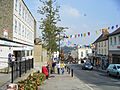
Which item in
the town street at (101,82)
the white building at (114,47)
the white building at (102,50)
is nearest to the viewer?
the town street at (101,82)

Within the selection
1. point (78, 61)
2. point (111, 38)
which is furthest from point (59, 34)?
point (78, 61)

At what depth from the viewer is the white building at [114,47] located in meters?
54.9

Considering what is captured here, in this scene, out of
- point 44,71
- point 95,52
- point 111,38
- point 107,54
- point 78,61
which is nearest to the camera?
point 44,71

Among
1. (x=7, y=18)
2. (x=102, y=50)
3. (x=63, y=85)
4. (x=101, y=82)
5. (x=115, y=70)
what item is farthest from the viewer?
(x=102, y=50)

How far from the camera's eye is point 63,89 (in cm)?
1748

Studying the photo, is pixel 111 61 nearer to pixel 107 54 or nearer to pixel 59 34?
pixel 107 54

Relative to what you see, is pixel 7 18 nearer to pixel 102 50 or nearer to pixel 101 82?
pixel 101 82

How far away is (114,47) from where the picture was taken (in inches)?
2274

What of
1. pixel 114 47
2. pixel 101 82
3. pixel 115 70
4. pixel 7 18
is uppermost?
pixel 7 18

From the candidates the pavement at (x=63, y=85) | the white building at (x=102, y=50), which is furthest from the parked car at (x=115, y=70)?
the white building at (x=102, y=50)

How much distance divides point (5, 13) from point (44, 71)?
14.2m

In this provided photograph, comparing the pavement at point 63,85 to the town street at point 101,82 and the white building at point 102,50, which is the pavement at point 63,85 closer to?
the town street at point 101,82

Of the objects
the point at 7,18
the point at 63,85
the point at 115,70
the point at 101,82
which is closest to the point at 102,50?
the point at 115,70

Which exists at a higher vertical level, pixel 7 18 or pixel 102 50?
A: pixel 7 18
